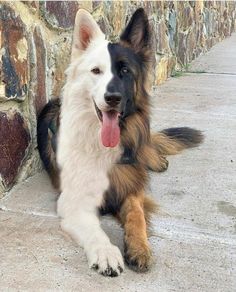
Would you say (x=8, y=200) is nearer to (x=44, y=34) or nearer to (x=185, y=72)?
(x=44, y=34)

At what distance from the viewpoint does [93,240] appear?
2.58 meters

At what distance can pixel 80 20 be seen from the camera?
3.04 meters

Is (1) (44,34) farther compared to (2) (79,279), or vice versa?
(1) (44,34)

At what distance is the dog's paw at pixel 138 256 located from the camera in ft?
7.97

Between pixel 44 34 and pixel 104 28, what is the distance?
1274 millimetres

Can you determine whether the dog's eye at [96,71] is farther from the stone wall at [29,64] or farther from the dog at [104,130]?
the stone wall at [29,64]

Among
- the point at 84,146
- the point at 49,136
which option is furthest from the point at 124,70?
the point at 49,136

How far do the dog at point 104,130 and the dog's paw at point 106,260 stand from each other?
23cm

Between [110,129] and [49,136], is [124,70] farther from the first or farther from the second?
[49,136]

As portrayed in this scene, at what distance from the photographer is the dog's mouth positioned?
293cm

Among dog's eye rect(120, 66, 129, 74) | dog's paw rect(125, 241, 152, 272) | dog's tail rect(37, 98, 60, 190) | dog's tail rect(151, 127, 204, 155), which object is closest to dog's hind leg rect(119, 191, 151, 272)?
dog's paw rect(125, 241, 152, 272)

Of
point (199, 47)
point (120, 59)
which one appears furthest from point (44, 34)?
point (199, 47)

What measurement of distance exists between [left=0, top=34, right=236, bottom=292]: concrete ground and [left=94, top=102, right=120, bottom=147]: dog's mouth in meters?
0.49

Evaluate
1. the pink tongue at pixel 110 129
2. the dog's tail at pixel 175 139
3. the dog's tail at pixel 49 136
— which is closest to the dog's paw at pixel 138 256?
the pink tongue at pixel 110 129
